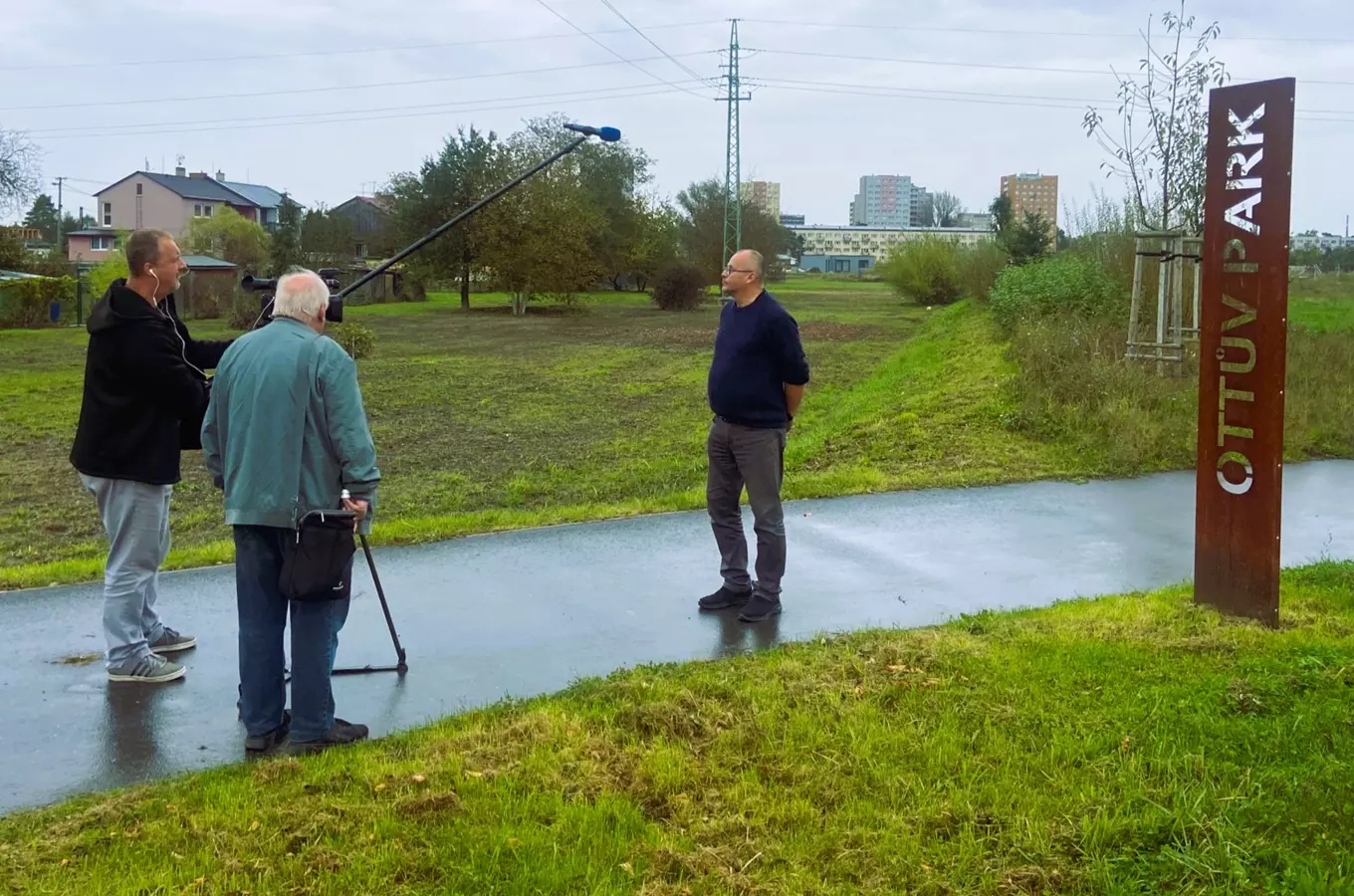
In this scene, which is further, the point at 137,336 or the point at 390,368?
the point at 390,368

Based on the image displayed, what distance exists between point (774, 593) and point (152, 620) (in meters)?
3.12

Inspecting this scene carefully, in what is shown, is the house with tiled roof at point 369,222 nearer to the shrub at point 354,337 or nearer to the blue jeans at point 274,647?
the shrub at point 354,337

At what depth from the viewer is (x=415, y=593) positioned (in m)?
6.97

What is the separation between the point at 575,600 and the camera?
6.84m

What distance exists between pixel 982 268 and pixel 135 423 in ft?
116

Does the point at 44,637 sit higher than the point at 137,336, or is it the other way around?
the point at 137,336

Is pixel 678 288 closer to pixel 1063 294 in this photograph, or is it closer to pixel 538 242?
pixel 538 242

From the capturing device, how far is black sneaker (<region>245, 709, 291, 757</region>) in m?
4.73

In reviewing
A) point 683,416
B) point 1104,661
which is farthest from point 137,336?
Result: point 683,416

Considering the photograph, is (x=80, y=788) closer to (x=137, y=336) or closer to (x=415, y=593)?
(x=137, y=336)

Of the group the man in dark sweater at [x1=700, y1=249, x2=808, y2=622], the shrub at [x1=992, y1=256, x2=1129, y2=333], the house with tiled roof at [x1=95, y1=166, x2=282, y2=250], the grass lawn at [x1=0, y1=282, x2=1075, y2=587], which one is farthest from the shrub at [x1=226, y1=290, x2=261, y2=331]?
the house with tiled roof at [x1=95, y1=166, x2=282, y2=250]

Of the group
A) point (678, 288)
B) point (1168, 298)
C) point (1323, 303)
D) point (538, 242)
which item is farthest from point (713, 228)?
point (1168, 298)

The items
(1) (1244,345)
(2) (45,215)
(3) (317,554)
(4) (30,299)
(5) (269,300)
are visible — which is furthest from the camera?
(2) (45,215)

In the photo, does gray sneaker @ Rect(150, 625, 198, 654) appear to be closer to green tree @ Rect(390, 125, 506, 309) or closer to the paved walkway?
the paved walkway
